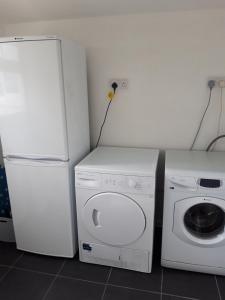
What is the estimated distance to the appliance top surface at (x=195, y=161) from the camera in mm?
1655

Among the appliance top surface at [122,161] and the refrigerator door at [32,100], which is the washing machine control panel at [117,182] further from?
the refrigerator door at [32,100]

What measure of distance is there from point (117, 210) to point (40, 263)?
0.83 meters

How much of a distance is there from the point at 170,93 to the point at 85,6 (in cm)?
98

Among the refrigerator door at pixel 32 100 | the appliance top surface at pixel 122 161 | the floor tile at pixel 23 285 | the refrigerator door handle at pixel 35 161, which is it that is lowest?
the floor tile at pixel 23 285

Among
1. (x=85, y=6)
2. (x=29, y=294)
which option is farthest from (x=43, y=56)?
(x=29, y=294)

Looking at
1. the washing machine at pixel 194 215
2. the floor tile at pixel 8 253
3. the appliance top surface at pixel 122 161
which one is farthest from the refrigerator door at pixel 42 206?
the washing machine at pixel 194 215

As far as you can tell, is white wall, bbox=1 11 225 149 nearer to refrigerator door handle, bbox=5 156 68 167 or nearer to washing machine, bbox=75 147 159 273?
washing machine, bbox=75 147 159 273

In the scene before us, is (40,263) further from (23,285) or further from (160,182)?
(160,182)

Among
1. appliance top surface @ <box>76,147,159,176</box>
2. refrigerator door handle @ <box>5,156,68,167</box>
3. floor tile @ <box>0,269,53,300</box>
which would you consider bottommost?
floor tile @ <box>0,269,53,300</box>

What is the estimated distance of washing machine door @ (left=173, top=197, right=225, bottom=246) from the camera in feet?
5.34

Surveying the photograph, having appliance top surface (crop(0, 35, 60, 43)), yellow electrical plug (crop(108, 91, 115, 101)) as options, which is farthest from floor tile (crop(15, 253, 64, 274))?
appliance top surface (crop(0, 35, 60, 43))

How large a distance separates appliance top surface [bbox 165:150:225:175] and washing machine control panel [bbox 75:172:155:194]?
0.19 metres

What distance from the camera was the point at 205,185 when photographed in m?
1.58

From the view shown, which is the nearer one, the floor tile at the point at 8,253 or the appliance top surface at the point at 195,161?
the appliance top surface at the point at 195,161
